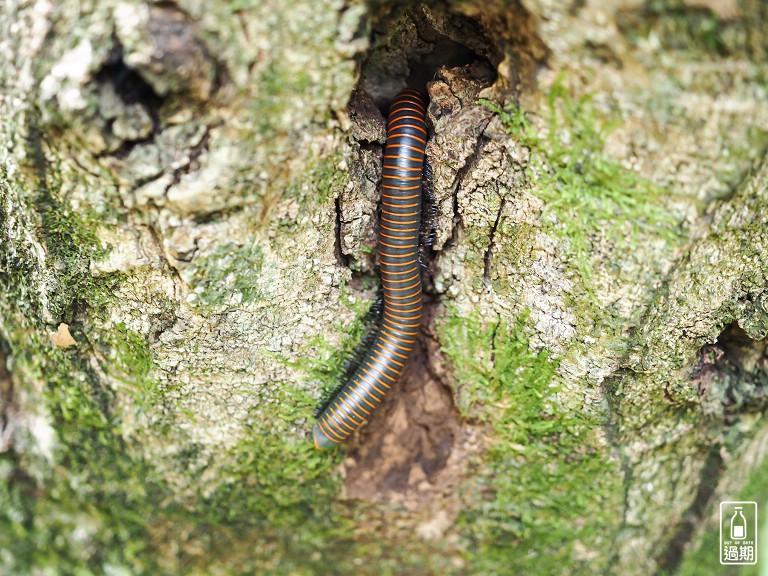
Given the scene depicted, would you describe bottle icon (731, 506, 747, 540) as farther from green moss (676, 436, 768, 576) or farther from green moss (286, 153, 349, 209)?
green moss (286, 153, 349, 209)

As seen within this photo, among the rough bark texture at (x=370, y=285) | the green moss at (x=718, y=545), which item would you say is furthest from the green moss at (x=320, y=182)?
the green moss at (x=718, y=545)

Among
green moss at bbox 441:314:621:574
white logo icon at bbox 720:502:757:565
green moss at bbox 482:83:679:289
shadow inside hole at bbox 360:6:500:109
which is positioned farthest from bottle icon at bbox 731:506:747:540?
shadow inside hole at bbox 360:6:500:109

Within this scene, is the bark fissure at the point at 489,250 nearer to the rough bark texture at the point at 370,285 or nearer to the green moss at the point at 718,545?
the rough bark texture at the point at 370,285

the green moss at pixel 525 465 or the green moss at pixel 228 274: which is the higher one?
the green moss at pixel 228 274

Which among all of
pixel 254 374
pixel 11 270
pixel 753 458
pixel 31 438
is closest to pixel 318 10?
pixel 254 374

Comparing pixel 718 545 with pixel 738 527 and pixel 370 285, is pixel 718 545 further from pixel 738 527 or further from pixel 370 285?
pixel 370 285
